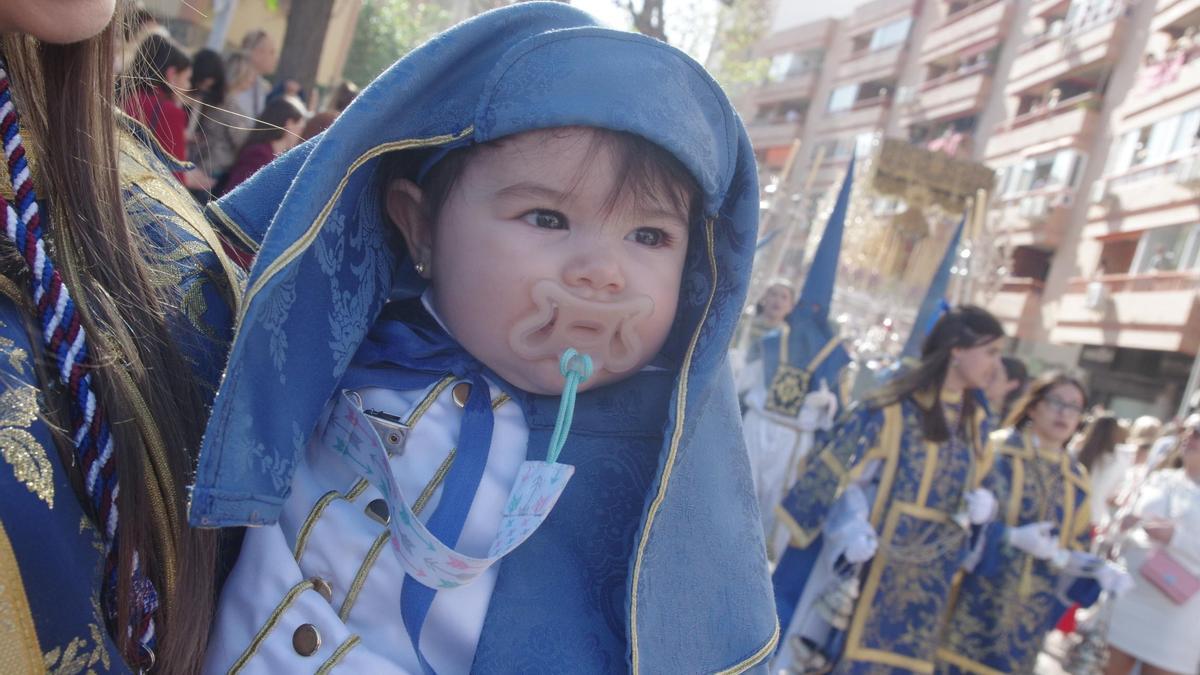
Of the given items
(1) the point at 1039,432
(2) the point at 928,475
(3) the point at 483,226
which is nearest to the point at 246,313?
(3) the point at 483,226

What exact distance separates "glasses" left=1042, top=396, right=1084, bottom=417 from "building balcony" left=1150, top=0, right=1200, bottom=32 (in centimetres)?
1899

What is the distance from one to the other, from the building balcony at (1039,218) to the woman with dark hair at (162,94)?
22.9 m

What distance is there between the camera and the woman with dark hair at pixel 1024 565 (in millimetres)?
5312

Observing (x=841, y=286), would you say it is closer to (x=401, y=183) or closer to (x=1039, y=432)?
(x=1039, y=432)

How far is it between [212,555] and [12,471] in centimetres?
34

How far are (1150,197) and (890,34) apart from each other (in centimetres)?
2021

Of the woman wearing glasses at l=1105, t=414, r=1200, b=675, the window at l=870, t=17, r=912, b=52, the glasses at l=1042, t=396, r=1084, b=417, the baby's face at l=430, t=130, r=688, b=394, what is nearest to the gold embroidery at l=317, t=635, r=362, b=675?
the baby's face at l=430, t=130, r=688, b=394

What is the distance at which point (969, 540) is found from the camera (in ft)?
17.4

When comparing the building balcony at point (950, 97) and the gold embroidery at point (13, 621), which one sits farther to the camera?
the building balcony at point (950, 97)

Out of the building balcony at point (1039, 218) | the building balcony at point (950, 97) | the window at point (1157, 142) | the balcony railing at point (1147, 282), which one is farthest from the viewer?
the building balcony at point (950, 97)

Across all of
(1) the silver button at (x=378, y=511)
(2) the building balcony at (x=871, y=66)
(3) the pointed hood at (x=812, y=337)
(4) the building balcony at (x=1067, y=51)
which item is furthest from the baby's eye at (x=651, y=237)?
(2) the building balcony at (x=871, y=66)

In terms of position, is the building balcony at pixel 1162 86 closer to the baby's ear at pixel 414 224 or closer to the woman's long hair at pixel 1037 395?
the woman's long hair at pixel 1037 395

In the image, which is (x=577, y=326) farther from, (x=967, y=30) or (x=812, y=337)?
(x=967, y=30)

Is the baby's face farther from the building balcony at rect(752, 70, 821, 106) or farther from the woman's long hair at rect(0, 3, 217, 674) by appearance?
the building balcony at rect(752, 70, 821, 106)
